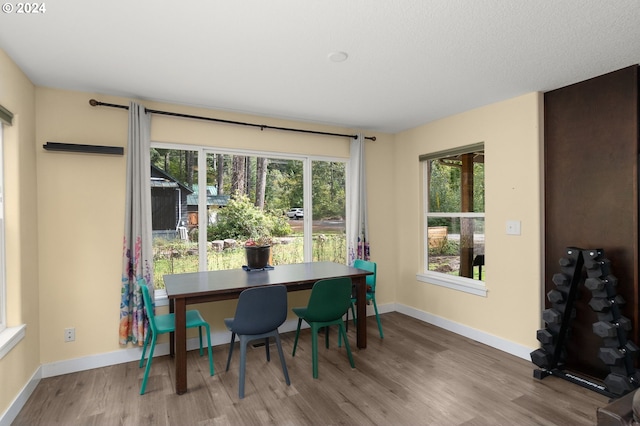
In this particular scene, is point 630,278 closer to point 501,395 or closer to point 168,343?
point 501,395

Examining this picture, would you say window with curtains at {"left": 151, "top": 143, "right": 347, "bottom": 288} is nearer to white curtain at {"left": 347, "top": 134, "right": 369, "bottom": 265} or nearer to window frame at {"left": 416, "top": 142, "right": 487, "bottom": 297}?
white curtain at {"left": 347, "top": 134, "right": 369, "bottom": 265}

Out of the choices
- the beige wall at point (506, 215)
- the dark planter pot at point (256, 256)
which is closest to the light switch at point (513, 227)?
the beige wall at point (506, 215)

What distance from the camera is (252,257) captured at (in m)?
3.39

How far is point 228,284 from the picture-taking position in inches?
111

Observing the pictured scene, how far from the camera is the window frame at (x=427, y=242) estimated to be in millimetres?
3697

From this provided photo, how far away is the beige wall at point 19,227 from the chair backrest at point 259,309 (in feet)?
4.80

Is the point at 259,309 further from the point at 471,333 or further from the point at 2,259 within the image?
the point at 471,333

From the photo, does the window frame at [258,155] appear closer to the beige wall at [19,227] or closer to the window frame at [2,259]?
the beige wall at [19,227]

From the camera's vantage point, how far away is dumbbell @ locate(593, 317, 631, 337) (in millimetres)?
2402

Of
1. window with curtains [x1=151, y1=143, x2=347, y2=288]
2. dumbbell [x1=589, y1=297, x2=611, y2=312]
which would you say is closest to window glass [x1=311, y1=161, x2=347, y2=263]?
window with curtains [x1=151, y1=143, x2=347, y2=288]

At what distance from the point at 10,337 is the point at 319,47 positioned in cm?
278

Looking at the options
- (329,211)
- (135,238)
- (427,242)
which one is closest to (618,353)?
(427,242)

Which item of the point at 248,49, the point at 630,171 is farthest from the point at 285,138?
the point at 630,171

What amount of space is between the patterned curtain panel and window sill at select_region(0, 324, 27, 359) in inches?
29.2
